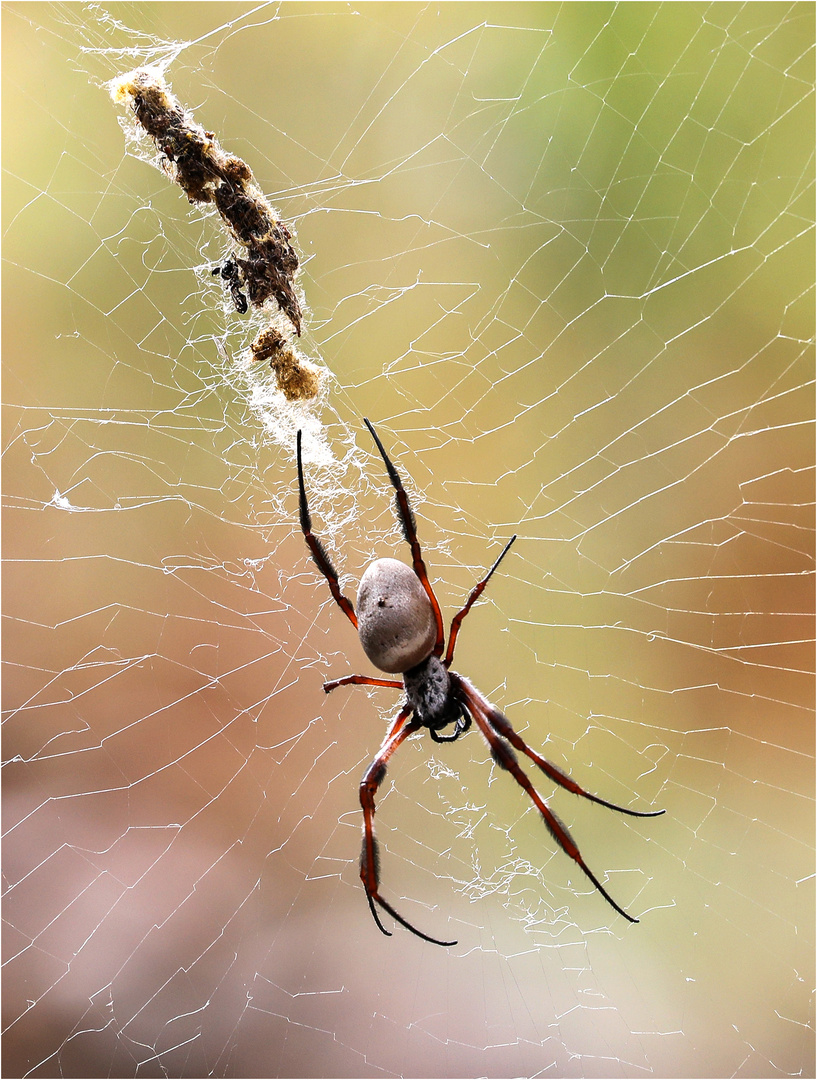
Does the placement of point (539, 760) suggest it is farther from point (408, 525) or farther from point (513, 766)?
point (408, 525)

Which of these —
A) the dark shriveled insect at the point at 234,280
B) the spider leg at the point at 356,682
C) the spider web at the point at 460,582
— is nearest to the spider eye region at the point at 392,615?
the spider leg at the point at 356,682

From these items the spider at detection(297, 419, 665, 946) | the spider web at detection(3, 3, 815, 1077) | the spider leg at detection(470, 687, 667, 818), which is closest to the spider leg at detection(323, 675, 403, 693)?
the spider at detection(297, 419, 665, 946)

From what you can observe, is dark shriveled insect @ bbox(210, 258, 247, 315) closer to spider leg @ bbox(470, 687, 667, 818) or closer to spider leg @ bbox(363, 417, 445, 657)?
spider leg @ bbox(363, 417, 445, 657)

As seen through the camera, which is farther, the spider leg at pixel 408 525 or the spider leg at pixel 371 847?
the spider leg at pixel 371 847

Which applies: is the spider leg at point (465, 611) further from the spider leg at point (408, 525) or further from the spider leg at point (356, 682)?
the spider leg at point (356, 682)

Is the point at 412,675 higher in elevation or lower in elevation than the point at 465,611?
lower

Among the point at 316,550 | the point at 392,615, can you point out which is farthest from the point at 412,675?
the point at 316,550
